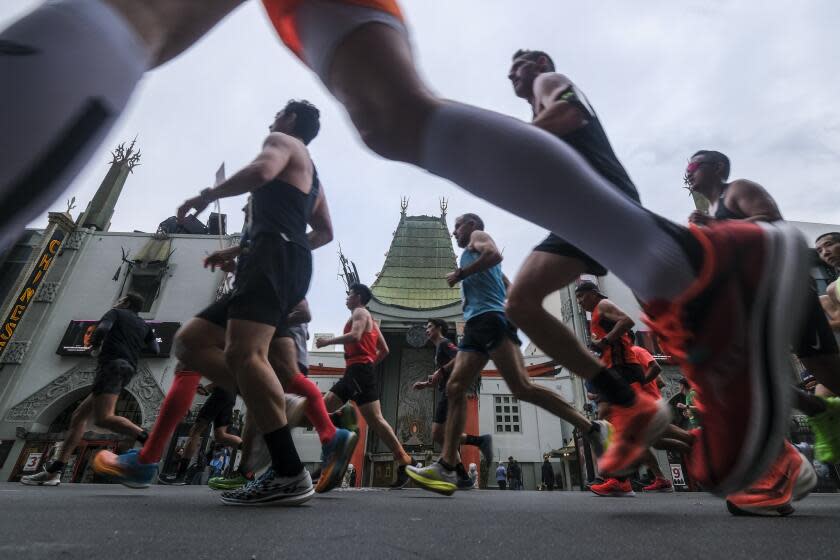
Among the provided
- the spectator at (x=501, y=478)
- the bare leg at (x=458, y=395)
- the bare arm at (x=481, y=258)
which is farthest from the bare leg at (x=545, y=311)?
the spectator at (x=501, y=478)

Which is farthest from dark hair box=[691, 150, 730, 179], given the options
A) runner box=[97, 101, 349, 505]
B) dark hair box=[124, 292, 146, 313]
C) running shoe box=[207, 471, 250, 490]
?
dark hair box=[124, 292, 146, 313]

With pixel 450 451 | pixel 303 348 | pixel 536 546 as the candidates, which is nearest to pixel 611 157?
pixel 536 546

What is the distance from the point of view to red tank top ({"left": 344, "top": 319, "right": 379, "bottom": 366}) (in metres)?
4.43

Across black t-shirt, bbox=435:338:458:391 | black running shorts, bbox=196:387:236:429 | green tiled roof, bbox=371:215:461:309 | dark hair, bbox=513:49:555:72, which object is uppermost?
green tiled roof, bbox=371:215:461:309

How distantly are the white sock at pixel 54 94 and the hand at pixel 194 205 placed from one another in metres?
0.93

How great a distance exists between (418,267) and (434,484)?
22549mm

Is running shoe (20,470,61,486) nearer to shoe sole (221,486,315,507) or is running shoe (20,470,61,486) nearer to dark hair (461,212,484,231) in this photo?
shoe sole (221,486,315,507)

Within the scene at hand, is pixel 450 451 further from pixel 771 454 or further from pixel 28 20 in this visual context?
pixel 28 20

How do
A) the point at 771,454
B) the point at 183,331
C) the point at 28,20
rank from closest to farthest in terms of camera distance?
the point at 28,20 → the point at 771,454 → the point at 183,331

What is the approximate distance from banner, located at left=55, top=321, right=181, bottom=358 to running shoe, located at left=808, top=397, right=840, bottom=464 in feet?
52.5

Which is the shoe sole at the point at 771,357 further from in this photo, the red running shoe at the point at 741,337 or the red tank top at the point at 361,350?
the red tank top at the point at 361,350

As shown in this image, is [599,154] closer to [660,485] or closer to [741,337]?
[741,337]

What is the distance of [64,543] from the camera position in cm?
90

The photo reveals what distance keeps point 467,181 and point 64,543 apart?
1.12 m
